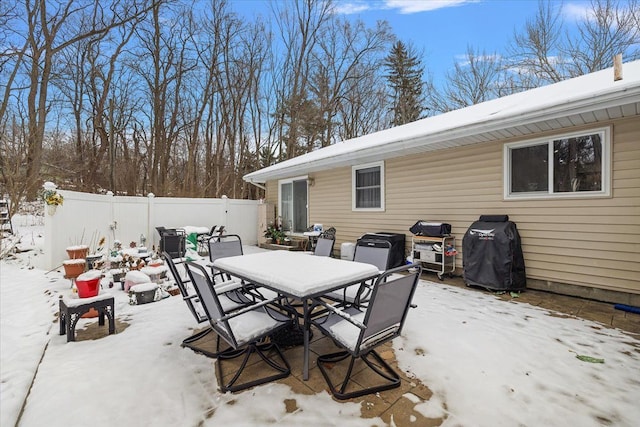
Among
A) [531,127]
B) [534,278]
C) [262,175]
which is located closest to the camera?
[531,127]

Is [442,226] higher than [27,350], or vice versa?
[442,226]

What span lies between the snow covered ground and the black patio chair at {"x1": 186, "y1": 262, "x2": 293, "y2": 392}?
115mm

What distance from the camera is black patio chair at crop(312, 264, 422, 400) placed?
1981mm

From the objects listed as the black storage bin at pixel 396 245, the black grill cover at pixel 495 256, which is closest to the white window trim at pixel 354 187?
the black storage bin at pixel 396 245

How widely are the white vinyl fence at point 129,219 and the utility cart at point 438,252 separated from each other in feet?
20.7

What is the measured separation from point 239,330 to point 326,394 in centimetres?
78

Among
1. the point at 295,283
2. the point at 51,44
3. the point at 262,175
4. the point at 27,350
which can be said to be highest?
the point at 51,44

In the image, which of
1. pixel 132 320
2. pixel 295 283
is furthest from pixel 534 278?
pixel 132 320

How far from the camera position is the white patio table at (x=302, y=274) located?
226 cm

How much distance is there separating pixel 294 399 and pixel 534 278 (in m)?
4.27

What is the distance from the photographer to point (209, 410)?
1917 millimetres

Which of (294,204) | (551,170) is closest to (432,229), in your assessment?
(551,170)

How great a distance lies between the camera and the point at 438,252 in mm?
5230

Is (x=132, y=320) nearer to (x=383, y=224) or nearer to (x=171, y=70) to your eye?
(x=383, y=224)
